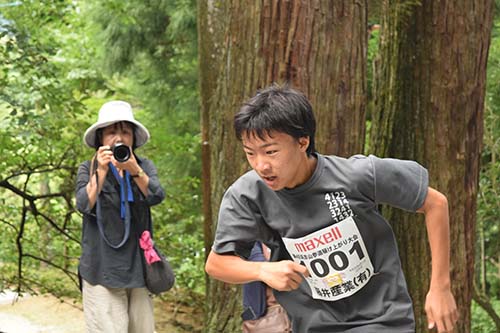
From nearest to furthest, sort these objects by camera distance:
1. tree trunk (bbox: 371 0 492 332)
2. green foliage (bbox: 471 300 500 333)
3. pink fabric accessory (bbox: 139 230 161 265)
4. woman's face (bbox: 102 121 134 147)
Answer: pink fabric accessory (bbox: 139 230 161 265), woman's face (bbox: 102 121 134 147), tree trunk (bbox: 371 0 492 332), green foliage (bbox: 471 300 500 333)

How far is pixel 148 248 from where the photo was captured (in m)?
5.21

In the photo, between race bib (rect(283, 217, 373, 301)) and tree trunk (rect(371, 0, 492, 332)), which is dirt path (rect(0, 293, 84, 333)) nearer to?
tree trunk (rect(371, 0, 492, 332))

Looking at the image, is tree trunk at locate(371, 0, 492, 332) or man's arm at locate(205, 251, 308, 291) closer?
man's arm at locate(205, 251, 308, 291)

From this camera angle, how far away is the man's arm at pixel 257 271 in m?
2.78

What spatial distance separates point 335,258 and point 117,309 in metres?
2.39

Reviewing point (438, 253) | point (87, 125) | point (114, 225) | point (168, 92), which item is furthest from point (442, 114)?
point (168, 92)

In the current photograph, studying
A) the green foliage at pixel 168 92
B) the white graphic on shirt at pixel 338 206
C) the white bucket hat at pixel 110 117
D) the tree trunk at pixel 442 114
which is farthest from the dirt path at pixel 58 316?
the white graphic on shirt at pixel 338 206

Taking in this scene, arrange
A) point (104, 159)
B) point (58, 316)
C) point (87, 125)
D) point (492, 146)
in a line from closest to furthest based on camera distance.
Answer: point (104, 159) → point (58, 316) → point (87, 125) → point (492, 146)

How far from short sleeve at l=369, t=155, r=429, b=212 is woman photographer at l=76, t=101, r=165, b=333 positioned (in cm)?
223

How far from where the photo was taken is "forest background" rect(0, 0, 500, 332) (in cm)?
769

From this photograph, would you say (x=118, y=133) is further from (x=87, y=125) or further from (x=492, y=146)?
(x=492, y=146)

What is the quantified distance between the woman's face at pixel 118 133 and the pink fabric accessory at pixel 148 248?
60 centimetres

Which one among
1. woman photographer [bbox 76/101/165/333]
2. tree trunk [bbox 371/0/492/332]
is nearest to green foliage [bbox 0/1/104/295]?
woman photographer [bbox 76/101/165/333]

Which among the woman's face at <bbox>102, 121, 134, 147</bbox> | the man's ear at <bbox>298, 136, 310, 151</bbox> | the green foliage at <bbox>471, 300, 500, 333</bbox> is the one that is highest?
the woman's face at <bbox>102, 121, 134, 147</bbox>
